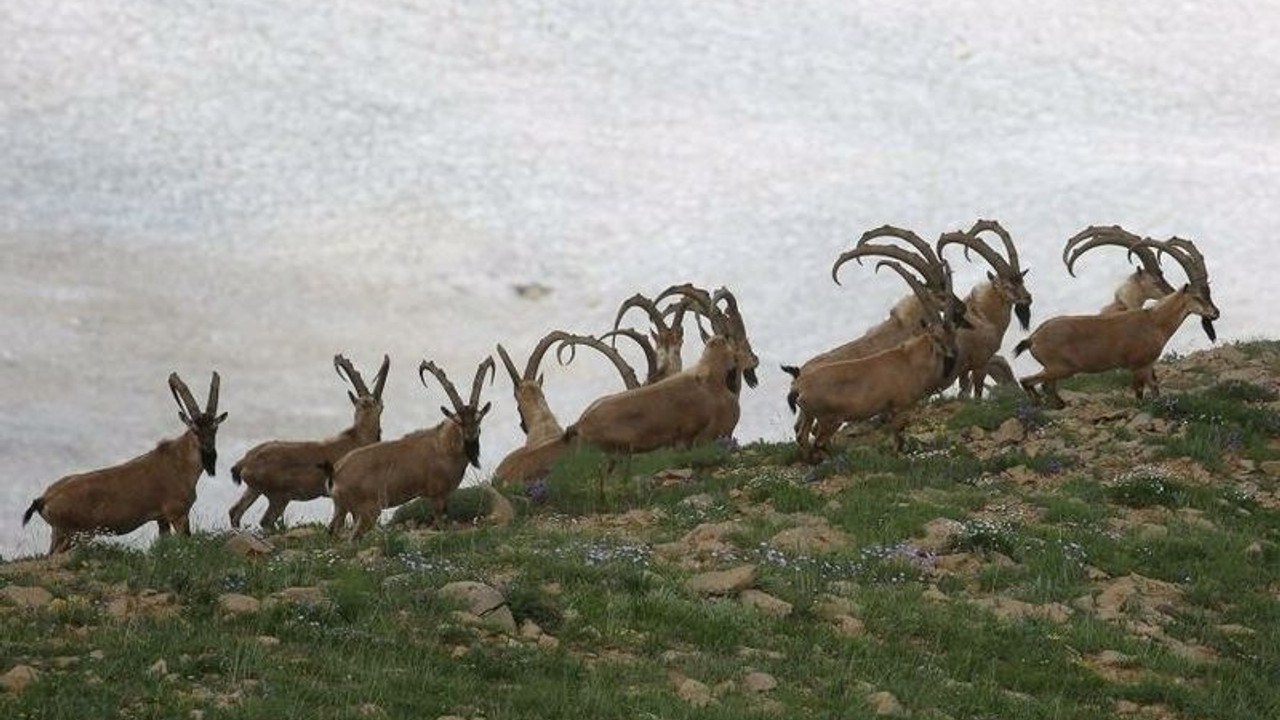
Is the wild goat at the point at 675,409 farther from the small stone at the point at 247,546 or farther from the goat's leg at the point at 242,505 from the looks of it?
the small stone at the point at 247,546

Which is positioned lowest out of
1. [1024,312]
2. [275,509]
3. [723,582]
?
[723,582]

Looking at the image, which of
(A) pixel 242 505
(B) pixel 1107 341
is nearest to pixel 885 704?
(B) pixel 1107 341

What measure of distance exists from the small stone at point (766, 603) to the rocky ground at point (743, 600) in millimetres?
21

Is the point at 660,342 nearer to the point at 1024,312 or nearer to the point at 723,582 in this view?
the point at 1024,312

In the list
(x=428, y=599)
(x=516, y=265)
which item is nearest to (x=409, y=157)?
(x=516, y=265)

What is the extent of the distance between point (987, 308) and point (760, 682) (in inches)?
474

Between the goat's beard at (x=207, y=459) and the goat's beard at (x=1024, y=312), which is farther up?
the goat's beard at (x=1024, y=312)

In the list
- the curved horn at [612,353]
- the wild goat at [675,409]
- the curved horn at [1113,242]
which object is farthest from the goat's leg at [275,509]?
the curved horn at [1113,242]

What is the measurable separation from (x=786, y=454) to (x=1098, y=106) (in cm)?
4103

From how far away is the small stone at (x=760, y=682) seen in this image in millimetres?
16250

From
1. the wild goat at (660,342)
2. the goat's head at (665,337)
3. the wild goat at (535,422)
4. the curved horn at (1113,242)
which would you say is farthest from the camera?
the goat's head at (665,337)

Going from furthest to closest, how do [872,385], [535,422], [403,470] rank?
[535,422], [872,385], [403,470]

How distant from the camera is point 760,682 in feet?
53.4

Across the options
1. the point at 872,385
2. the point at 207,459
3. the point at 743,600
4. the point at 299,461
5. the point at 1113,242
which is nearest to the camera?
the point at 743,600
